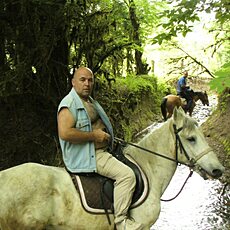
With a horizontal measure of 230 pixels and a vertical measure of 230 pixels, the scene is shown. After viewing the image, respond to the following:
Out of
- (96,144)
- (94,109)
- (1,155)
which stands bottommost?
(1,155)

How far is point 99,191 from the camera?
13.0 feet

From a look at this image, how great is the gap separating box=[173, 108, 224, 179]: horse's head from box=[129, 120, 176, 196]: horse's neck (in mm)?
151

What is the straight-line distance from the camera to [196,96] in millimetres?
21000

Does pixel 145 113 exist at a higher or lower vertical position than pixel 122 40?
lower

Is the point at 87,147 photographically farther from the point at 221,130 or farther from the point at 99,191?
the point at 221,130

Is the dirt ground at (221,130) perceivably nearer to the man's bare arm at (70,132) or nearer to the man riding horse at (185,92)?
the man riding horse at (185,92)

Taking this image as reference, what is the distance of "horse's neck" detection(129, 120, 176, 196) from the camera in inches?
167

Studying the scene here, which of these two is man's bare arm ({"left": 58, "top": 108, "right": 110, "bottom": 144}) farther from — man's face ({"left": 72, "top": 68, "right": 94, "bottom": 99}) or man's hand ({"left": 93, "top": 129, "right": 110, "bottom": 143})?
man's face ({"left": 72, "top": 68, "right": 94, "bottom": 99})

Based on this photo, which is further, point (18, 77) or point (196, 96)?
point (196, 96)

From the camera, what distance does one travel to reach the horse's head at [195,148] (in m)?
3.97

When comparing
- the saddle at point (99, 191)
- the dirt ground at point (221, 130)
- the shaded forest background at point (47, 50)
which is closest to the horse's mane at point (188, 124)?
the saddle at point (99, 191)

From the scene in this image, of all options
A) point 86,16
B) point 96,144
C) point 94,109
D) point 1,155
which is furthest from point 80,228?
point 86,16

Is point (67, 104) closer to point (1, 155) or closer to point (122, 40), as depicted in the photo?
point (1, 155)

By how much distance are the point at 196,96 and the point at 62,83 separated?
1484 cm
